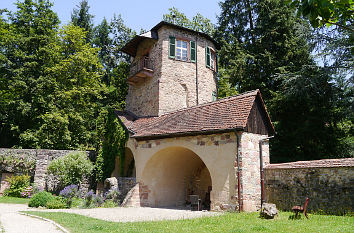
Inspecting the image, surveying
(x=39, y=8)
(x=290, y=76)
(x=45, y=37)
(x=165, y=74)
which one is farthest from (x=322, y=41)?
(x=39, y=8)

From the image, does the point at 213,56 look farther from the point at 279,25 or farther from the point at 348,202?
the point at 348,202

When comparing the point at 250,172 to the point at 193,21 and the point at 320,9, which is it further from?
the point at 193,21

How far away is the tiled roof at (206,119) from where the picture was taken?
40.2 feet

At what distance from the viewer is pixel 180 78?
2034cm

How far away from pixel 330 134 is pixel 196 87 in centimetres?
974

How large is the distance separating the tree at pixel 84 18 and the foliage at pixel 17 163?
19050 mm

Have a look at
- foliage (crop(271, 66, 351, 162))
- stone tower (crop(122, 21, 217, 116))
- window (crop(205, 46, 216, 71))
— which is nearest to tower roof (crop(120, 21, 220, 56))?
stone tower (crop(122, 21, 217, 116))

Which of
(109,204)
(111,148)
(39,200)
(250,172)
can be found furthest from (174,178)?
(39,200)

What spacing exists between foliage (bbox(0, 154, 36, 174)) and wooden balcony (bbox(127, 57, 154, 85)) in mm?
8999

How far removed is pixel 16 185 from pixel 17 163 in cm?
138

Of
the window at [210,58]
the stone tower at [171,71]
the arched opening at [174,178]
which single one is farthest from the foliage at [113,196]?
the window at [210,58]

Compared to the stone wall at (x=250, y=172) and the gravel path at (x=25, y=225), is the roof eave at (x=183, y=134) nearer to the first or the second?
the stone wall at (x=250, y=172)

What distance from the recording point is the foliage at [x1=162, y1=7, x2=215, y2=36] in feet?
105

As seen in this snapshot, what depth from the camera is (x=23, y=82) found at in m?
23.6
